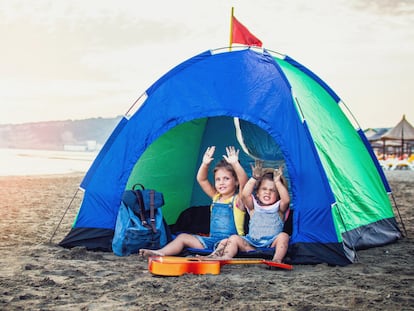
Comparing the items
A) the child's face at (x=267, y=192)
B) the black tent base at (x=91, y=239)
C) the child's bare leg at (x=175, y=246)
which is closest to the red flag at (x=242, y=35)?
the child's face at (x=267, y=192)

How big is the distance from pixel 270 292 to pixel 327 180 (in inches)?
56.4

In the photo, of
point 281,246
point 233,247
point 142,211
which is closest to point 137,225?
Answer: point 142,211

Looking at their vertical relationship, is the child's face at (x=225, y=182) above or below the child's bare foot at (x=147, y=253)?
above

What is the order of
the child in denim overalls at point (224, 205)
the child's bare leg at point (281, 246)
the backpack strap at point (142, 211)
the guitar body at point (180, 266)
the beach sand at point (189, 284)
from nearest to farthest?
the beach sand at point (189, 284) → the guitar body at point (180, 266) → the child's bare leg at point (281, 246) → the backpack strap at point (142, 211) → the child in denim overalls at point (224, 205)

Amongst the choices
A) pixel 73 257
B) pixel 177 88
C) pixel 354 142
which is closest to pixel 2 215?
pixel 73 257

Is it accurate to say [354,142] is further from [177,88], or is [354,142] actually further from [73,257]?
[73,257]

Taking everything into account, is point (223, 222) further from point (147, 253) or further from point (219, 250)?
point (147, 253)

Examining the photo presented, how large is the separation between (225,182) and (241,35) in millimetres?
1957

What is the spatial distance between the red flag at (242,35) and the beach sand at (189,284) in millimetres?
2759

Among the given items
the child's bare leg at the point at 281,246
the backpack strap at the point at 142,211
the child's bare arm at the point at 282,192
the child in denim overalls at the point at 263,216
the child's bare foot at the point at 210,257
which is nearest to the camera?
the child's bare foot at the point at 210,257

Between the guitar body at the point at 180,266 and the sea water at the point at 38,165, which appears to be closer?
the guitar body at the point at 180,266

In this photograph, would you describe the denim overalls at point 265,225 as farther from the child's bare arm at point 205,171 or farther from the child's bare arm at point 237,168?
the child's bare arm at point 205,171

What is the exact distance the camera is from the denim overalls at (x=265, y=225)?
5129 mm

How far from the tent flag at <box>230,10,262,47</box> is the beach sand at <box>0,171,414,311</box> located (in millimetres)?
2759
